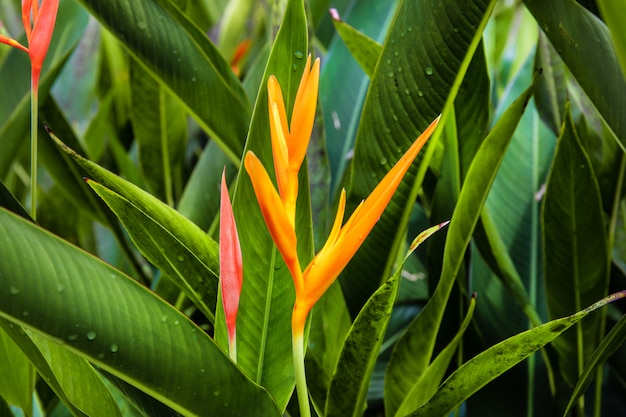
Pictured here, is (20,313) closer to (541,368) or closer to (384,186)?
(384,186)

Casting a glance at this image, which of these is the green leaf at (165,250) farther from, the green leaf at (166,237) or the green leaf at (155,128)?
the green leaf at (155,128)

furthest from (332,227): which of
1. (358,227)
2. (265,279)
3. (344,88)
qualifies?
(344,88)

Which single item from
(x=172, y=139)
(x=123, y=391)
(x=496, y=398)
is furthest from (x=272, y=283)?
(x=172, y=139)

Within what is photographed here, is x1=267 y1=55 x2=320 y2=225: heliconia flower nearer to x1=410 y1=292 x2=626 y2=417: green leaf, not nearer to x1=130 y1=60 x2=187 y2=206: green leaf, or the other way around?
x1=410 y1=292 x2=626 y2=417: green leaf

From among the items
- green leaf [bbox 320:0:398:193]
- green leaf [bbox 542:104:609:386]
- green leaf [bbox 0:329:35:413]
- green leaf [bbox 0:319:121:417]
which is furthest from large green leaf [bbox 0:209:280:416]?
green leaf [bbox 320:0:398:193]

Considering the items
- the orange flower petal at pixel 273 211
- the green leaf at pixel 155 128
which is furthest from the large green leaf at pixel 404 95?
the green leaf at pixel 155 128

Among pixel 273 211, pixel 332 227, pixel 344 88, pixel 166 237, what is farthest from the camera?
pixel 344 88

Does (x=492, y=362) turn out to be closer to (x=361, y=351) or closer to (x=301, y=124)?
(x=361, y=351)
